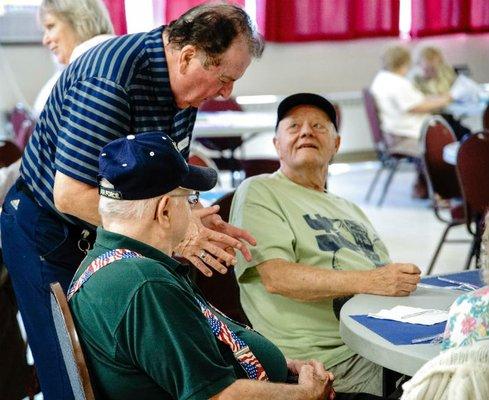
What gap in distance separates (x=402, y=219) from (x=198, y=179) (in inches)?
221

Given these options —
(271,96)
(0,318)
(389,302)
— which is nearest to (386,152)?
→ (271,96)

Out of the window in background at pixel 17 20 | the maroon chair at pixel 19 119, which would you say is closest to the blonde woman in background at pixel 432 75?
the window in background at pixel 17 20

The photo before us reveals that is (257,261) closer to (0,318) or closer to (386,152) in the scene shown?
(0,318)

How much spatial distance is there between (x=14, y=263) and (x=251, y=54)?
823 mm

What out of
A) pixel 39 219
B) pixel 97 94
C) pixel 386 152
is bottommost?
pixel 386 152

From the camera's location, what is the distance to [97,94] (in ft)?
7.64

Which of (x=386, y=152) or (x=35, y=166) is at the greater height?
(x=35, y=166)

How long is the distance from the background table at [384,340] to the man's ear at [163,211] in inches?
20.4

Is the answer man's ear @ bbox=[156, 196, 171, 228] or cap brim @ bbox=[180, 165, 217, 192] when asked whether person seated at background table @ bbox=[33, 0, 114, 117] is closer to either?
cap brim @ bbox=[180, 165, 217, 192]

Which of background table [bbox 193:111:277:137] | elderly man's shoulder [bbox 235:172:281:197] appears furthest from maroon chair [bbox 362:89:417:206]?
elderly man's shoulder [bbox 235:172:281:197]

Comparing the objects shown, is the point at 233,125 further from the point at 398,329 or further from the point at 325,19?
the point at 398,329

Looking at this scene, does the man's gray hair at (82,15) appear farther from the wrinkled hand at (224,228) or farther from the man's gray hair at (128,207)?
the man's gray hair at (128,207)

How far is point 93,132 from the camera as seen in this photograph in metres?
2.33

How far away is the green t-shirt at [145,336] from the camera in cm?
183
